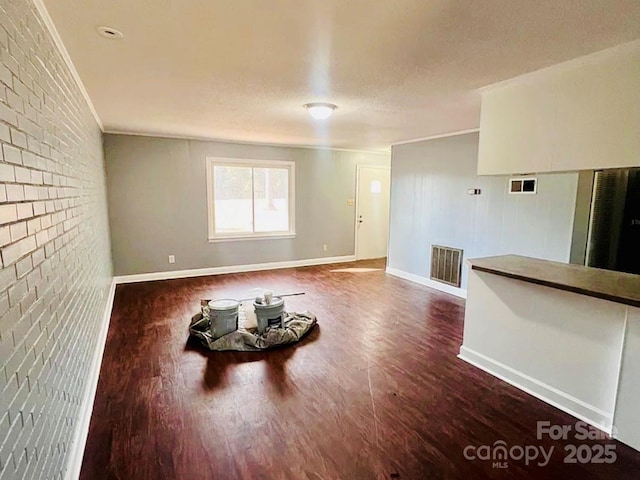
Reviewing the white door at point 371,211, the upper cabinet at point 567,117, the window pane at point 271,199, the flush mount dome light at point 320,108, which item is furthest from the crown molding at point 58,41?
the white door at point 371,211

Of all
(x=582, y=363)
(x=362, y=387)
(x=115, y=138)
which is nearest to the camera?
(x=582, y=363)

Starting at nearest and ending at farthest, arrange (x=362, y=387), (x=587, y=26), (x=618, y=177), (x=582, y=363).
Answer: (x=587, y=26) → (x=582, y=363) → (x=362, y=387) → (x=618, y=177)

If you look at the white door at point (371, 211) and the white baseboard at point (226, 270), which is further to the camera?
the white door at point (371, 211)

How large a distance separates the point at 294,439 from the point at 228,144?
5.03 meters

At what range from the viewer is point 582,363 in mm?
2318

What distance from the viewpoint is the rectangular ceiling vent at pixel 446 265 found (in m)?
5.02

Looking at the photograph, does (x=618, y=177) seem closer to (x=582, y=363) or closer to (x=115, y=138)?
(x=582, y=363)

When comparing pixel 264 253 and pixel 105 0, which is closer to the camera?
pixel 105 0

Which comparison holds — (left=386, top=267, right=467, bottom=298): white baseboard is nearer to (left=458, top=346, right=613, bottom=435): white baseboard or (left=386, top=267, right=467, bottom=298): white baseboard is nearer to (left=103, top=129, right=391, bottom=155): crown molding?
(left=458, top=346, right=613, bottom=435): white baseboard

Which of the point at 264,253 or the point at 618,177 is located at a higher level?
the point at 618,177

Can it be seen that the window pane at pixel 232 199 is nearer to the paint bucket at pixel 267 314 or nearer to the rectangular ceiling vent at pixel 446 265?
the paint bucket at pixel 267 314

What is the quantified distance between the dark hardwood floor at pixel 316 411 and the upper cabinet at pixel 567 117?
5.68 feet

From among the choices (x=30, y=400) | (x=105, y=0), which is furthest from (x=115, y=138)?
(x=30, y=400)

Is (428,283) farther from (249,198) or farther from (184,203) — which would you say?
(184,203)
